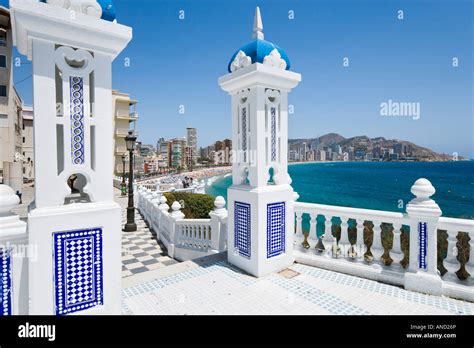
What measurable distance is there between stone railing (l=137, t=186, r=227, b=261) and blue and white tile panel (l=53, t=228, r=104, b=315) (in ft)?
9.76

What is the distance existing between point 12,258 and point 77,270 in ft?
1.67

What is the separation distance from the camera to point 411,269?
3.65 meters

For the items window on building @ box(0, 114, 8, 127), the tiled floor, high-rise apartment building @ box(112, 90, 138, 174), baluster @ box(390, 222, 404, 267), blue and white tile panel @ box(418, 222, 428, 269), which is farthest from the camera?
high-rise apartment building @ box(112, 90, 138, 174)

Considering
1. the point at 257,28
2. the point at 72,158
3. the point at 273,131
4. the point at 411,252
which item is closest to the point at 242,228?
the point at 273,131

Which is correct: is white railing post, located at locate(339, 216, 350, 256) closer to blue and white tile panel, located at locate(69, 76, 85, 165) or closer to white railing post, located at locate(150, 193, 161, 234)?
blue and white tile panel, located at locate(69, 76, 85, 165)

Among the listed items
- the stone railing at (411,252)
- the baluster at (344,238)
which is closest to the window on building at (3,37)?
the stone railing at (411,252)

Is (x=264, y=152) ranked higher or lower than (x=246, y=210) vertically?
higher

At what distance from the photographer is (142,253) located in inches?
315

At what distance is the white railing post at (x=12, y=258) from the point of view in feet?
7.33

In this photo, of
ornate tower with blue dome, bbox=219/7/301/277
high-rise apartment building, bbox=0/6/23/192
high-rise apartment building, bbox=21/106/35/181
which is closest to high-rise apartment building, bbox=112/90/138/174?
high-rise apartment building, bbox=21/106/35/181

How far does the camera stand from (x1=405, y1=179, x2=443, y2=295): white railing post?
138 inches
